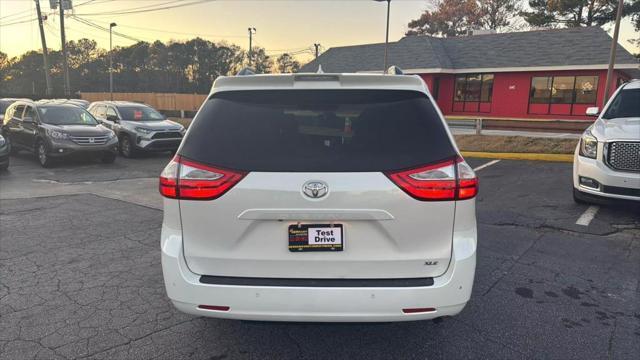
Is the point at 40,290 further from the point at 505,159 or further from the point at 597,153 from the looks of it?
the point at 505,159

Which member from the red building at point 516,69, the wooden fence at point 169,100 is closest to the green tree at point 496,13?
the red building at point 516,69

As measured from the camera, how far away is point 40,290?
3984 millimetres

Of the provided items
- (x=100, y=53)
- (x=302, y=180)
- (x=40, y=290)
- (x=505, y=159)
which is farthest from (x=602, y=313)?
(x=100, y=53)

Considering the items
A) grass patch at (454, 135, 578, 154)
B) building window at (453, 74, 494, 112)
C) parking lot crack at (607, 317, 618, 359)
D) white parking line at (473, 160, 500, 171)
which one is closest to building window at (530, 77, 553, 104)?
building window at (453, 74, 494, 112)

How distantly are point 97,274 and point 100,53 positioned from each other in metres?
114

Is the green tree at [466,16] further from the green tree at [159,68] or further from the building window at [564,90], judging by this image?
the green tree at [159,68]

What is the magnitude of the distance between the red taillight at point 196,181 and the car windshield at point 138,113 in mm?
12747

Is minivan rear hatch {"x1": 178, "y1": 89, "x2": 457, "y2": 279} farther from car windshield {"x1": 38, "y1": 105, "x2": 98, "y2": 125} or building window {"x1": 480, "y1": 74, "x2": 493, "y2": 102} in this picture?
building window {"x1": 480, "y1": 74, "x2": 493, "y2": 102}

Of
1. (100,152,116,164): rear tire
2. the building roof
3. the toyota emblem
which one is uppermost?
the building roof

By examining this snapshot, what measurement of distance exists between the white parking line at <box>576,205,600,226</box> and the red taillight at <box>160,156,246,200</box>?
5.60m

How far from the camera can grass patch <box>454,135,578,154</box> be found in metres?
12.7

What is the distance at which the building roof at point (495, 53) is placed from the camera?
25578 millimetres

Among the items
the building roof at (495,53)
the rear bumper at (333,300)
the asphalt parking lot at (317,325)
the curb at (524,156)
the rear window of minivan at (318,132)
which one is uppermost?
the building roof at (495,53)

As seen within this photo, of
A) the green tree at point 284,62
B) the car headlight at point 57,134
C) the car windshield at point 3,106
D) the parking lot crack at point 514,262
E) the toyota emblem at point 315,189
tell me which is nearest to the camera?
the toyota emblem at point 315,189
